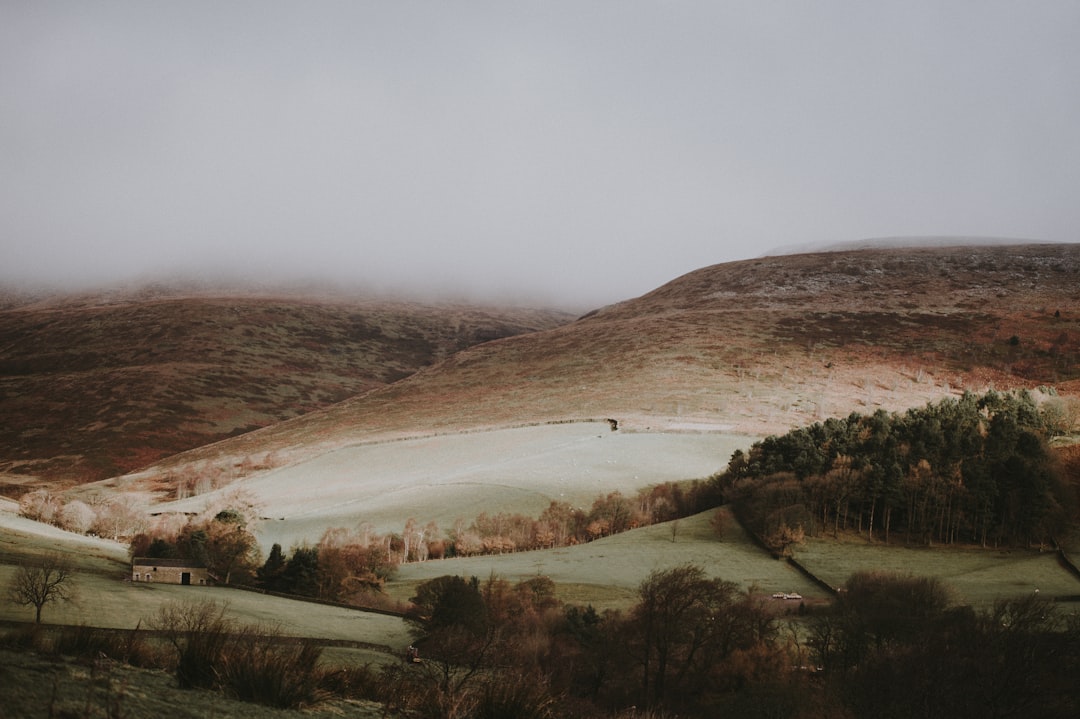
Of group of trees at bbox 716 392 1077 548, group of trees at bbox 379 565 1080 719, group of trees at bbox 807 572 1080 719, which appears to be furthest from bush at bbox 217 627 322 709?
group of trees at bbox 716 392 1077 548

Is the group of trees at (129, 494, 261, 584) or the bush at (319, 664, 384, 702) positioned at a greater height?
the bush at (319, 664, 384, 702)

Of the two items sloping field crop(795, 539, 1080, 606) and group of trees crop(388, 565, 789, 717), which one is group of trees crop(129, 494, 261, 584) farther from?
sloping field crop(795, 539, 1080, 606)

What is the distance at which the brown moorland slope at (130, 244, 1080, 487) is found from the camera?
341ft

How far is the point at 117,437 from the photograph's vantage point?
421ft

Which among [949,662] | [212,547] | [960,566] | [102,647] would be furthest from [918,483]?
[102,647]

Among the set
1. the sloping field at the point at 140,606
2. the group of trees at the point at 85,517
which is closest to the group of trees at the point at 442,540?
the sloping field at the point at 140,606

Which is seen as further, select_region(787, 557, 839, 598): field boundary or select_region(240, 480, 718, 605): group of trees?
select_region(240, 480, 718, 605): group of trees

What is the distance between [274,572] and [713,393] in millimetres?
72480

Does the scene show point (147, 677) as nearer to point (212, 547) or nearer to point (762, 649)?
point (762, 649)

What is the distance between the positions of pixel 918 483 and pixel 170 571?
54.7 metres

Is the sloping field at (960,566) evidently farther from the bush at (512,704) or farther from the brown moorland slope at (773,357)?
the bush at (512,704)

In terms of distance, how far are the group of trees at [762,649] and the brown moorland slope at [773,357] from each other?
5314 cm

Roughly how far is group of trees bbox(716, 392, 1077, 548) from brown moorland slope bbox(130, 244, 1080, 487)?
22005 millimetres

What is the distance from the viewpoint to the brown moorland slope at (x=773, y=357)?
10381 cm
